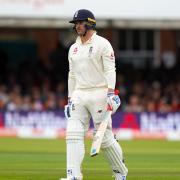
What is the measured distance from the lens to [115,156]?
922 centimetres

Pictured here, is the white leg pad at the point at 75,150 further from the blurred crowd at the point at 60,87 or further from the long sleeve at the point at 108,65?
the blurred crowd at the point at 60,87

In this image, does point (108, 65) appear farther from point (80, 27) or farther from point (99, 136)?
point (99, 136)

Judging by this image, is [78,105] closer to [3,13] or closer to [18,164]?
[18,164]

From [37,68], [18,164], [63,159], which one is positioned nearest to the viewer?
[18,164]

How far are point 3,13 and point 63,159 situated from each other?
8.42 metres

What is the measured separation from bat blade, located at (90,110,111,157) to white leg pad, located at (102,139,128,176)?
0.27m

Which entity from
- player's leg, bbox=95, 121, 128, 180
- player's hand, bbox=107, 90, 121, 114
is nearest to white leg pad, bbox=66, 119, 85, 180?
player's leg, bbox=95, 121, 128, 180

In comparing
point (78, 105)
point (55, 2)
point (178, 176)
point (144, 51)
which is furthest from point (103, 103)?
point (144, 51)

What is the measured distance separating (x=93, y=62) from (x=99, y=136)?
2.68ft

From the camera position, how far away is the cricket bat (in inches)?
347

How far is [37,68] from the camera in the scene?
2244 cm

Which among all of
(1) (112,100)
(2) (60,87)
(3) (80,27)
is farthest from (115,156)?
(2) (60,87)

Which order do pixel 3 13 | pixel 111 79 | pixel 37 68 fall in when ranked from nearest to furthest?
1. pixel 111 79
2. pixel 3 13
3. pixel 37 68

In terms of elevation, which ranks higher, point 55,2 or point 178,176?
point 55,2
